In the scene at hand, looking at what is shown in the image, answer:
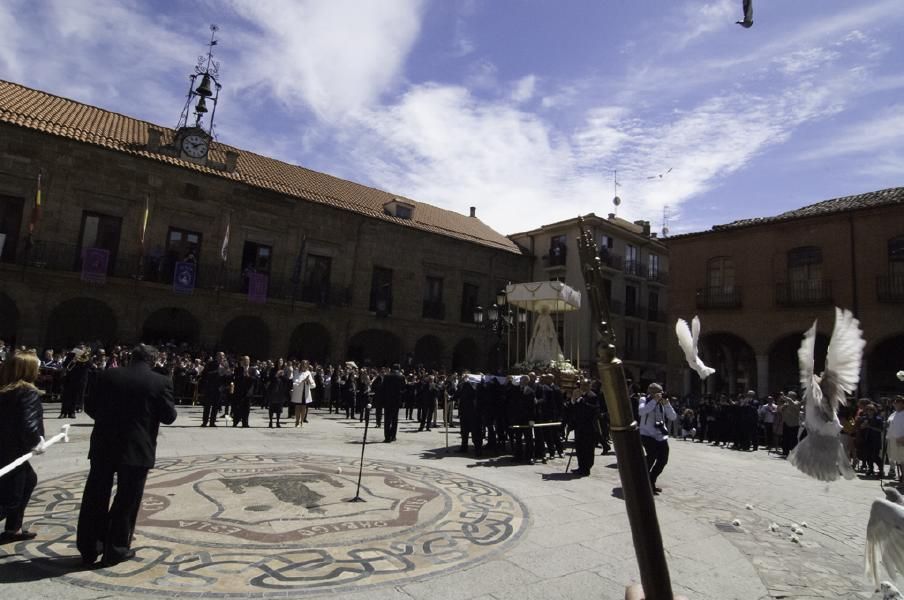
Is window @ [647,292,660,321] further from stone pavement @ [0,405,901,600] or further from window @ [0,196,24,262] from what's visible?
window @ [0,196,24,262]

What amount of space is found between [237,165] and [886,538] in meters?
27.9

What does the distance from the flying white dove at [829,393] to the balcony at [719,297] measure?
898 inches

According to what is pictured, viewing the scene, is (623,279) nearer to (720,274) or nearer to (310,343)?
(720,274)

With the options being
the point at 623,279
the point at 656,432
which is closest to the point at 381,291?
the point at 623,279

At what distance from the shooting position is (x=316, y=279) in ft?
86.6

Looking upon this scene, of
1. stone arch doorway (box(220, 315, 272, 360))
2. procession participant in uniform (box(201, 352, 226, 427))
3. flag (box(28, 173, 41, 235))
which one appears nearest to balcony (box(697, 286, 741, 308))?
stone arch doorway (box(220, 315, 272, 360))

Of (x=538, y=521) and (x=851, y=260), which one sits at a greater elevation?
(x=851, y=260)

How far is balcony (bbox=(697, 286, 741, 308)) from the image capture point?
942 inches

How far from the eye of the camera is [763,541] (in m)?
5.56

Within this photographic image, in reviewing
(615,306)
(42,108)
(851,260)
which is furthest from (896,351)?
(42,108)

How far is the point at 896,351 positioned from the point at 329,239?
2592cm

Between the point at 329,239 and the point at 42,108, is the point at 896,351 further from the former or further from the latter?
the point at 42,108

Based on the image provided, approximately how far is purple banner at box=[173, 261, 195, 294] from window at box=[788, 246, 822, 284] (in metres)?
26.1

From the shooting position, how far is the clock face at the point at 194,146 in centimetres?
2339
